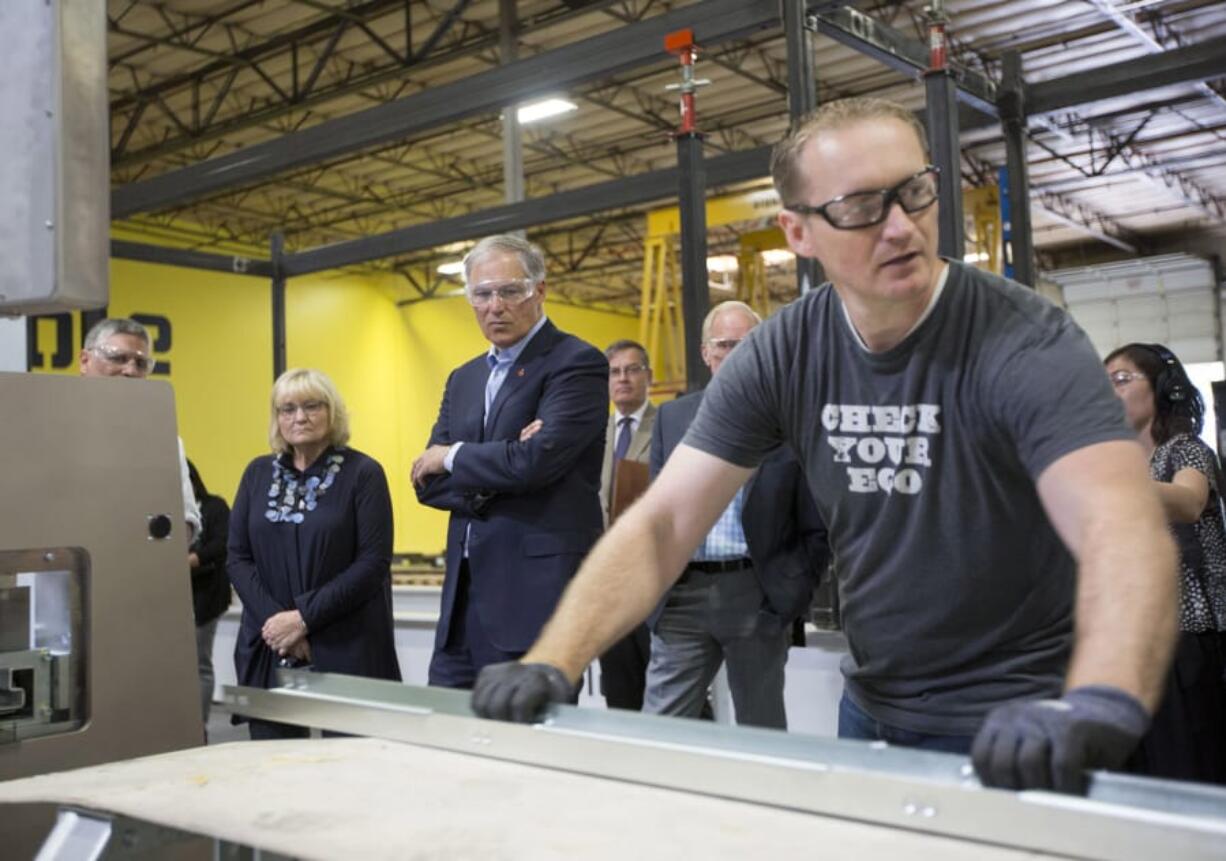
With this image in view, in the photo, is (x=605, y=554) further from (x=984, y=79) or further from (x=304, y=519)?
(x=984, y=79)

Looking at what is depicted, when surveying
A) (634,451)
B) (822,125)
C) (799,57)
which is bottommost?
(634,451)

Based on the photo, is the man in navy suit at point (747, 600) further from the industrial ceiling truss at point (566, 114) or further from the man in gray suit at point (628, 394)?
the man in gray suit at point (628, 394)

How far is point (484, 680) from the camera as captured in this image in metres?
1.36

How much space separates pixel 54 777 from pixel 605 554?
26.5 inches

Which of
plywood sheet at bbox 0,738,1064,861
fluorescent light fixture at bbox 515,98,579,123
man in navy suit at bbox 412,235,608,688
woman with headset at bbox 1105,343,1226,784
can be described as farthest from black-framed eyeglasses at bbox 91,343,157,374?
fluorescent light fixture at bbox 515,98,579,123

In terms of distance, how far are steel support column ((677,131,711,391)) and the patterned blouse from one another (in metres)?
1.22

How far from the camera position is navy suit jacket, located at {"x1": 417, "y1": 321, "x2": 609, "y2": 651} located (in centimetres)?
255

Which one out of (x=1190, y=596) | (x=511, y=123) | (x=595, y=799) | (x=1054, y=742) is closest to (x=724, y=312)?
(x=1190, y=596)

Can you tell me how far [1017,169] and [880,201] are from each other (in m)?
2.53

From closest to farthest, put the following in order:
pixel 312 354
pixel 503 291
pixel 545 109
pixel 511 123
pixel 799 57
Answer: pixel 503 291 → pixel 799 57 → pixel 511 123 → pixel 545 109 → pixel 312 354

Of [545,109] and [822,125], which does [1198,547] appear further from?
[545,109]

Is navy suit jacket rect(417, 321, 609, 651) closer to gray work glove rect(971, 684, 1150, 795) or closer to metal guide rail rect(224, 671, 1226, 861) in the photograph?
metal guide rail rect(224, 671, 1226, 861)

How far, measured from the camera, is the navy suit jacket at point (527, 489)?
2549 mm

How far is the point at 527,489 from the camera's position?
102 inches
